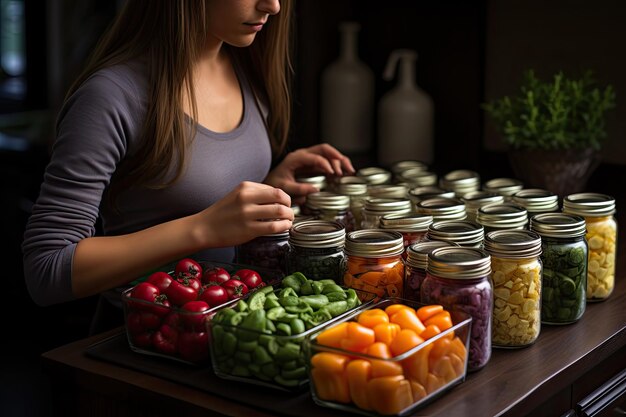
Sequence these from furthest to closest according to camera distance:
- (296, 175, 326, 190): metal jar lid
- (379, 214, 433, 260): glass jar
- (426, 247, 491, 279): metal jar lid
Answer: (296, 175, 326, 190): metal jar lid
(379, 214, 433, 260): glass jar
(426, 247, 491, 279): metal jar lid

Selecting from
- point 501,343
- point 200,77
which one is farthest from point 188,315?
point 200,77

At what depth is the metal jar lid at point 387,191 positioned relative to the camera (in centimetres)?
183

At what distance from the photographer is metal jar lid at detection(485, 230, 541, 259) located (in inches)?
55.1

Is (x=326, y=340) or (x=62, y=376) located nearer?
(x=326, y=340)

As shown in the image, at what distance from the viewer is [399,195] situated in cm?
184

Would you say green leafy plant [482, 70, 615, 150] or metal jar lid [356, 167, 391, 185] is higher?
green leafy plant [482, 70, 615, 150]

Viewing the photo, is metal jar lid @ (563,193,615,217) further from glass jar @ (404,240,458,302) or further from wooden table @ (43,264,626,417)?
glass jar @ (404,240,458,302)

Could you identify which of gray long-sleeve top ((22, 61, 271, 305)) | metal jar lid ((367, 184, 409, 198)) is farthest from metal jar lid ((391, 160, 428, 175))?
gray long-sleeve top ((22, 61, 271, 305))

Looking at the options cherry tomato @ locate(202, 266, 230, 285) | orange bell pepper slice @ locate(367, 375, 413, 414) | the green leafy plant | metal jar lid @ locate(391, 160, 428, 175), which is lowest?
orange bell pepper slice @ locate(367, 375, 413, 414)

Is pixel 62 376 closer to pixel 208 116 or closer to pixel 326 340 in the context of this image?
pixel 326 340

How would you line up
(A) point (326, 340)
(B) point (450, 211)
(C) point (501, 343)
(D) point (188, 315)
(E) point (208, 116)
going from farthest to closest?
(E) point (208, 116) → (B) point (450, 211) → (C) point (501, 343) → (D) point (188, 315) → (A) point (326, 340)

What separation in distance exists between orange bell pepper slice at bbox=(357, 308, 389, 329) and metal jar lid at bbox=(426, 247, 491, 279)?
4.3 inches

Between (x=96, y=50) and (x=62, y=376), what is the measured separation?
0.63 m

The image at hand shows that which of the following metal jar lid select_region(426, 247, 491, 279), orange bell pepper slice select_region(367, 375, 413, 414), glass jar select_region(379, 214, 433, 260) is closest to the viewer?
orange bell pepper slice select_region(367, 375, 413, 414)
